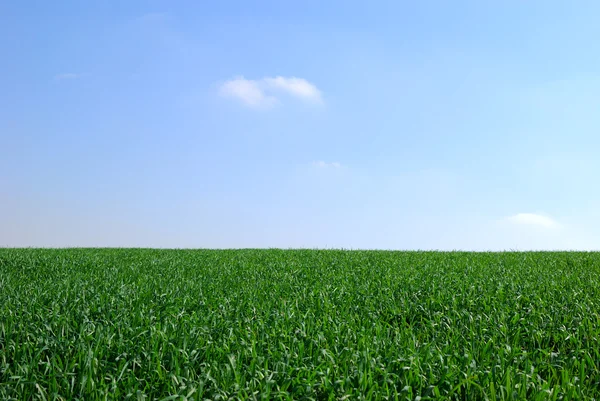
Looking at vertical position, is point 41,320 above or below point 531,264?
below

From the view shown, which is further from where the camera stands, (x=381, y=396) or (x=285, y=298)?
(x=285, y=298)

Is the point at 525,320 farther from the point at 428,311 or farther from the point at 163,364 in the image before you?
the point at 163,364

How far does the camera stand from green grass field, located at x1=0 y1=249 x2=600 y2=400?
489 cm

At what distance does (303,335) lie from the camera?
21.0ft

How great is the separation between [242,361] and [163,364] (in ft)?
2.62

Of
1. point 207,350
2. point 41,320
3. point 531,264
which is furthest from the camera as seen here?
point 531,264

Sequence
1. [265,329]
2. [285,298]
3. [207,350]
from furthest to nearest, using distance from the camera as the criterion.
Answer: [285,298] < [265,329] < [207,350]

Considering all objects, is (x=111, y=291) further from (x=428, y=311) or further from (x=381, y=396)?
(x=381, y=396)

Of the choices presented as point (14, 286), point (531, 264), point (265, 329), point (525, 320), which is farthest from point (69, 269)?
point (531, 264)

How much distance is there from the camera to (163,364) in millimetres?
5359

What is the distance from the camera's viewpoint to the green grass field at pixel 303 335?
4.89 metres

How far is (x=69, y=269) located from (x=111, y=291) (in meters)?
4.97

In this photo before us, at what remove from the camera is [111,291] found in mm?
9672

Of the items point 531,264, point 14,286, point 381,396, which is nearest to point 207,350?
point 381,396
